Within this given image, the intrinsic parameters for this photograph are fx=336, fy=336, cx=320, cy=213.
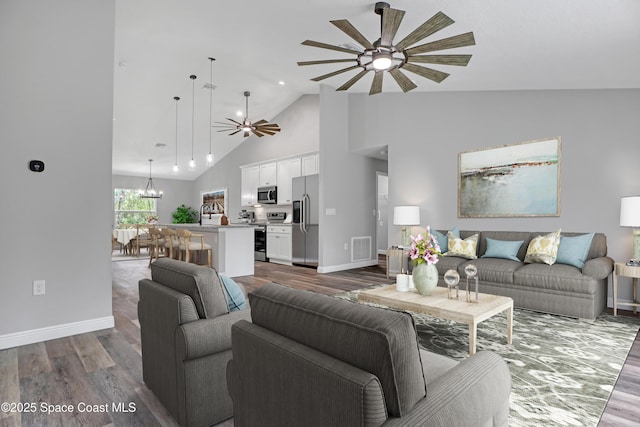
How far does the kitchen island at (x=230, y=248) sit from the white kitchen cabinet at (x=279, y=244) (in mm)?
1319

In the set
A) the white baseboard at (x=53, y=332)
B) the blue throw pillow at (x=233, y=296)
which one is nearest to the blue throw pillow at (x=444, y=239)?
the blue throw pillow at (x=233, y=296)

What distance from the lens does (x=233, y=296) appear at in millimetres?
1837

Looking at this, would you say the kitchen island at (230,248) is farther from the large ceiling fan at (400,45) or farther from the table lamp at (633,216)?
the table lamp at (633,216)

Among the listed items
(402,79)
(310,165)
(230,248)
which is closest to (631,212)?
(402,79)

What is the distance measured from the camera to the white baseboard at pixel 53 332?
2711 millimetres

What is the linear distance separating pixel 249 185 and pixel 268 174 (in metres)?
0.95

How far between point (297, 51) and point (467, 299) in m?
4.22

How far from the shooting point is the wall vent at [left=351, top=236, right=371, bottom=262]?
6.86 meters

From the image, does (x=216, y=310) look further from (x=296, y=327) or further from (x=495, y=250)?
(x=495, y=250)

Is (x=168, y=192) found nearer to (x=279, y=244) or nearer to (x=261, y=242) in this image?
(x=261, y=242)

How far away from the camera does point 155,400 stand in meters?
1.92

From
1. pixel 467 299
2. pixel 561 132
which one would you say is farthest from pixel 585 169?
pixel 467 299

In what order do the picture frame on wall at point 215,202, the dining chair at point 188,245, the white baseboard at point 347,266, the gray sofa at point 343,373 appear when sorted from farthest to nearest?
the picture frame on wall at point 215,202 → the white baseboard at point 347,266 → the dining chair at point 188,245 → the gray sofa at point 343,373

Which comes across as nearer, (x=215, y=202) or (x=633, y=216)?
(x=633, y=216)
